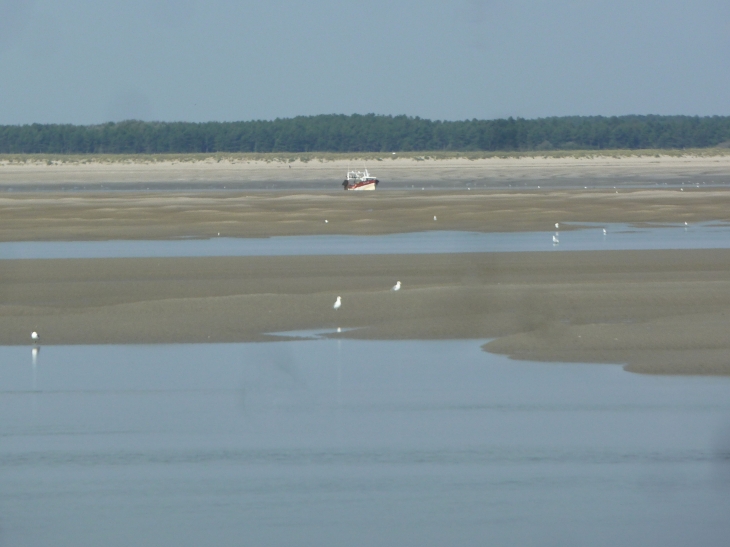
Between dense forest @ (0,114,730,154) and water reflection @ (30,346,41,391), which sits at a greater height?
dense forest @ (0,114,730,154)

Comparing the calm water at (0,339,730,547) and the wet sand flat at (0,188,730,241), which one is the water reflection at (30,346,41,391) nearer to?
the calm water at (0,339,730,547)

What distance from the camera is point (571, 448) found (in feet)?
30.1

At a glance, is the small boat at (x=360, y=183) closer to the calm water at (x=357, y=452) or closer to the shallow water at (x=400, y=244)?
the shallow water at (x=400, y=244)

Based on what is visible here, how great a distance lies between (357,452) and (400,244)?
1736cm

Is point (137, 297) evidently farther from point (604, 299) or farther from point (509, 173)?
point (509, 173)

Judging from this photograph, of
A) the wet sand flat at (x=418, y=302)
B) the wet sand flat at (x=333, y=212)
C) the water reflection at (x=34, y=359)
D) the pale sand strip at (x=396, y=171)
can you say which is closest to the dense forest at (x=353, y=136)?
the pale sand strip at (x=396, y=171)

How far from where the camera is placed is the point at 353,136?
124 metres

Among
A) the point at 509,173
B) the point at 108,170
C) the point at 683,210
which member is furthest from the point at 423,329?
the point at 108,170

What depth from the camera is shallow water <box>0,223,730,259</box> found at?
79.9ft

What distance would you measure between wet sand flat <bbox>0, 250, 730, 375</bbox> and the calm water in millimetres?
1258

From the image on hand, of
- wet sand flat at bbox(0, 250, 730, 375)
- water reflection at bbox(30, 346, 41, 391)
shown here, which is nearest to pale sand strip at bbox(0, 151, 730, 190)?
wet sand flat at bbox(0, 250, 730, 375)

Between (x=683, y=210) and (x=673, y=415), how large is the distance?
27558mm

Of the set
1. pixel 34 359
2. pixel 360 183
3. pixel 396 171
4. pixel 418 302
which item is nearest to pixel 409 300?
pixel 418 302

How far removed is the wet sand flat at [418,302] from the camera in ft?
44.7
